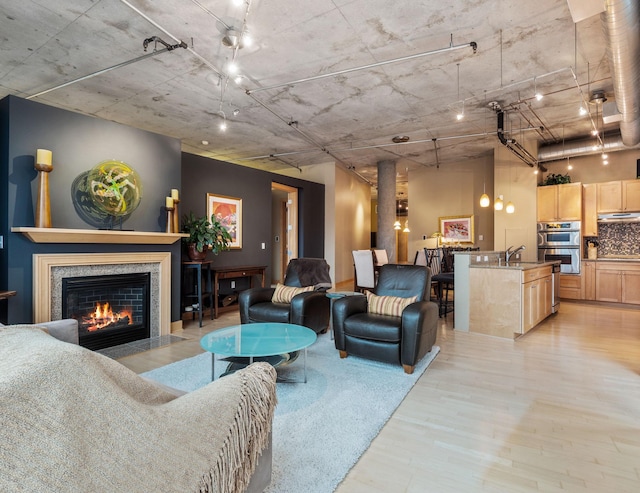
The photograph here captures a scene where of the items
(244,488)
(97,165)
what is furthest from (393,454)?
(97,165)

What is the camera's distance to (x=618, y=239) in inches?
268

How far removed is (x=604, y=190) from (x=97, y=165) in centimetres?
859

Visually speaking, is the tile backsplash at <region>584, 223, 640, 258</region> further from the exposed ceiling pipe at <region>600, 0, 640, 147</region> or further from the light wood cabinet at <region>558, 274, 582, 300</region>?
the exposed ceiling pipe at <region>600, 0, 640, 147</region>

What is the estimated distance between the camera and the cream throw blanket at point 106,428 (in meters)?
0.74

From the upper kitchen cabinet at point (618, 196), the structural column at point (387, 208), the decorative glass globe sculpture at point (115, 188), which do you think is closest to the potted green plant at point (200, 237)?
the decorative glass globe sculpture at point (115, 188)

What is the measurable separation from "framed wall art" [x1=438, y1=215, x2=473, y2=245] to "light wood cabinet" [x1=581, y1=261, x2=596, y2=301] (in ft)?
8.07

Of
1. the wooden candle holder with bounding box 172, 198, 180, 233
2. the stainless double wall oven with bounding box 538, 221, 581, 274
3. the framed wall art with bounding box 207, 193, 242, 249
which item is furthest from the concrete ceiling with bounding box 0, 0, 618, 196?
the stainless double wall oven with bounding box 538, 221, 581, 274

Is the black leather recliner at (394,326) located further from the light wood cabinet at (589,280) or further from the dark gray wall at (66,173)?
the light wood cabinet at (589,280)

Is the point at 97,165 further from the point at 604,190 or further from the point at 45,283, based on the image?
the point at 604,190

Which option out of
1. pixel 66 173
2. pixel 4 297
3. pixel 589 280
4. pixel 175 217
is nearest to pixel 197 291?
pixel 175 217

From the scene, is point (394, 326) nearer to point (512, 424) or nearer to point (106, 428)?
point (512, 424)

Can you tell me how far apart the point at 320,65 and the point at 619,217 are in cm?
640

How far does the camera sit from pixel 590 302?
6.63 m

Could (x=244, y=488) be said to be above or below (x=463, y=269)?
below
